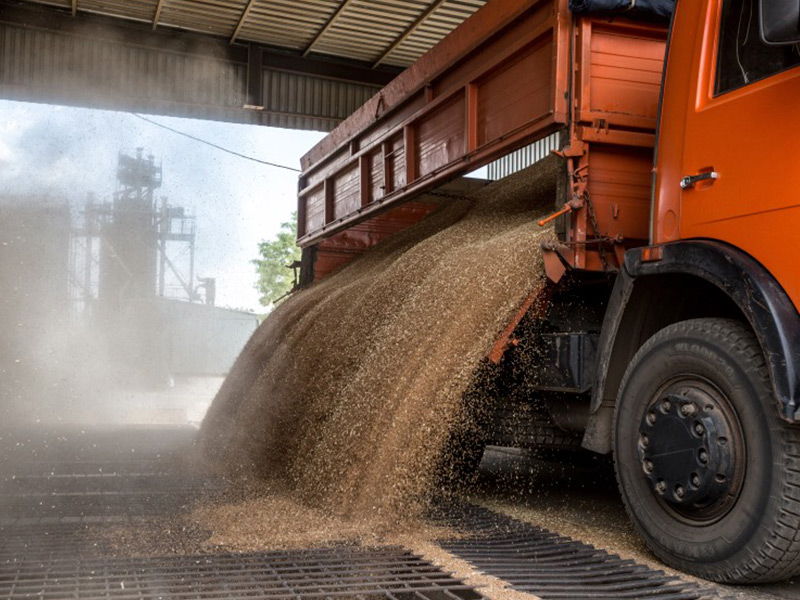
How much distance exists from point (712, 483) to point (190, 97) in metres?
9.90

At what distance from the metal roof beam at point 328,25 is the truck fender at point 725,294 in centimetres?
799

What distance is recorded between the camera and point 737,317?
10.9ft

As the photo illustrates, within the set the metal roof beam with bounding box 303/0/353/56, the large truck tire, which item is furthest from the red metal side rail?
the metal roof beam with bounding box 303/0/353/56

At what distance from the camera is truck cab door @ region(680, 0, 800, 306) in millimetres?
2912

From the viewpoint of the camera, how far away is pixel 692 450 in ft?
10.3

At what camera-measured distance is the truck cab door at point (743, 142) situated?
9.55 feet

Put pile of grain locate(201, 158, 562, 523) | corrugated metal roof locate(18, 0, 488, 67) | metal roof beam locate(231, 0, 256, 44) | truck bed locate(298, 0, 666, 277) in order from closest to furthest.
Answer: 1. truck bed locate(298, 0, 666, 277)
2. pile of grain locate(201, 158, 562, 523)
3. metal roof beam locate(231, 0, 256, 44)
4. corrugated metal roof locate(18, 0, 488, 67)

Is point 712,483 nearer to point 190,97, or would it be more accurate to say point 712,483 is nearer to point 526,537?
point 526,537

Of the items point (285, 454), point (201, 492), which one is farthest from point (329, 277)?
point (201, 492)

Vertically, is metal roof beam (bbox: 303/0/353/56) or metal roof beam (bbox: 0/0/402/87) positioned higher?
metal roof beam (bbox: 303/0/353/56)

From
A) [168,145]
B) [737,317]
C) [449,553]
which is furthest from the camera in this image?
[168,145]

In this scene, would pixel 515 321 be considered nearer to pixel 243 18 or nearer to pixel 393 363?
pixel 393 363

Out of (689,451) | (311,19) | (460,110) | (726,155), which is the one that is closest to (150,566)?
(689,451)

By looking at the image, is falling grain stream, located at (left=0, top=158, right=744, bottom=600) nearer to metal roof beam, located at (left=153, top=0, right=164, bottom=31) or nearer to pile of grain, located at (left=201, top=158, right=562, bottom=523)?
pile of grain, located at (left=201, top=158, right=562, bottom=523)
